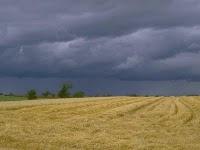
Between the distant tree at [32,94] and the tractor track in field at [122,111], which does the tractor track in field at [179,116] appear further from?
the distant tree at [32,94]

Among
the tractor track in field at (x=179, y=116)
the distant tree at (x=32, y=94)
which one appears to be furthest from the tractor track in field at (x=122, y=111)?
the distant tree at (x=32, y=94)

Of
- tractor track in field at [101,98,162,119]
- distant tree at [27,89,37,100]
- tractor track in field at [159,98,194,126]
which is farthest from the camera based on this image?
distant tree at [27,89,37,100]

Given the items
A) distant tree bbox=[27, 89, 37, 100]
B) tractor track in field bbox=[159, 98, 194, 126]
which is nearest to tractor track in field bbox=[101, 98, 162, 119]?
tractor track in field bbox=[159, 98, 194, 126]

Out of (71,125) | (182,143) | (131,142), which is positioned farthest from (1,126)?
(182,143)

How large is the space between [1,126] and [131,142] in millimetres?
7840

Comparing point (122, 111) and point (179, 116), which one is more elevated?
point (122, 111)

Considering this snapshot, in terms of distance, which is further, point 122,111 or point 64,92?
point 64,92

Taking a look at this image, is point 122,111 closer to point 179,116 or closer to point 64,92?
point 179,116

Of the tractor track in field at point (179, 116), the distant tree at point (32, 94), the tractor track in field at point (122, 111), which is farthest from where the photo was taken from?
the distant tree at point (32, 94)

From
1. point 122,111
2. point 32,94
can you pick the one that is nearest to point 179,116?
point 122,111

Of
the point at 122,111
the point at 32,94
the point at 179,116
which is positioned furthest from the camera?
the point at 32,94

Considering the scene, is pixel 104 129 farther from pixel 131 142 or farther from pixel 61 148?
pixel 61 148

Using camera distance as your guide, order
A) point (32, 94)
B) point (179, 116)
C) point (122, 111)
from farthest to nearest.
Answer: point (32, 94), point (122, 111), point (179, 116)

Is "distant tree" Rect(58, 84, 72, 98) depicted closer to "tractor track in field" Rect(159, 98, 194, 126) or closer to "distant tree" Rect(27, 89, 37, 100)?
"distant tree" Rect(27, 89, 37, 100)
